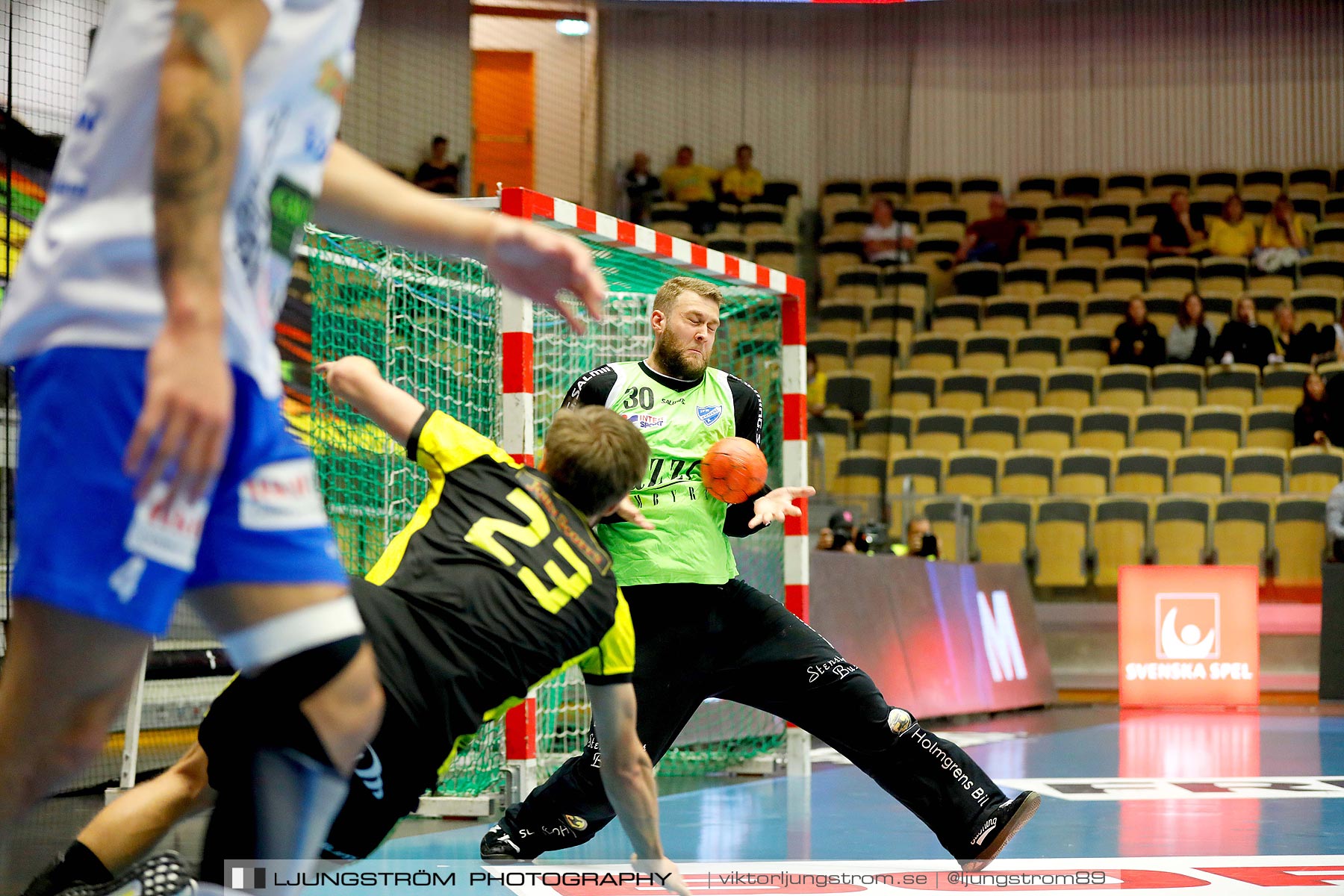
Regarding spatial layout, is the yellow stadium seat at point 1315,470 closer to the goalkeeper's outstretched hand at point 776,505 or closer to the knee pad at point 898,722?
the knee pad at point 898,722

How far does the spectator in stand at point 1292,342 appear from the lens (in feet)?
53.7

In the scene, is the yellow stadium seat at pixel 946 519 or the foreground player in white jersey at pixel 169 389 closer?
the foreground player in white jersey at pixel 169 389

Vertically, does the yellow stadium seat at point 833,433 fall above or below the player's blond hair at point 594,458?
below

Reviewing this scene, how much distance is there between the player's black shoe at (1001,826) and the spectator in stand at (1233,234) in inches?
629

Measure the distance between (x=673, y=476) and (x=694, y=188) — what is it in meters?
15.6

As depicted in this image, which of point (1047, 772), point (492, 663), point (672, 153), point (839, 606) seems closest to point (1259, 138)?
point (672, 153)

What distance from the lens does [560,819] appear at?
4.48 m

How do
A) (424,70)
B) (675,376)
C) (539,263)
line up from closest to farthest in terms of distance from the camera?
(539,263), (675,376), (424,70)

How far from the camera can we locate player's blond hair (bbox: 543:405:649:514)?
9.48 feet

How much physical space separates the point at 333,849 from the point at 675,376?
2.51m

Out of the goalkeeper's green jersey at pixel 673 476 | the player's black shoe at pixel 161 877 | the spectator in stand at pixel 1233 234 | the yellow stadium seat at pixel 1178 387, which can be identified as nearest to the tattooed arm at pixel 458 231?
the player's black shoe at pixel 161 877

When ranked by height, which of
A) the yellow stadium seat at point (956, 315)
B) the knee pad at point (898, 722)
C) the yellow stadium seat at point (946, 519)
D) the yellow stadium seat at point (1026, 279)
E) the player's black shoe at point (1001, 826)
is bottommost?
the yellow stadium seat at point (946, 519)

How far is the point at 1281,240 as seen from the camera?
1859 cm

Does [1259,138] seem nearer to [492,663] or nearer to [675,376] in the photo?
[675,376]
